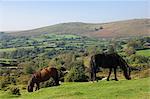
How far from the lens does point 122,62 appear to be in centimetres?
2611

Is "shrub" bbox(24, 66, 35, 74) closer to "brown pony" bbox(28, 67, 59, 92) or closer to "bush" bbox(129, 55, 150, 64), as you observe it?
"bush" bbox(129, 55, 150, 64)

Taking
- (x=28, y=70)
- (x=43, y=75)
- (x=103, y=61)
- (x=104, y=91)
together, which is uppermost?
(x=103, y=61)

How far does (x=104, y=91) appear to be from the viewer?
19.9m

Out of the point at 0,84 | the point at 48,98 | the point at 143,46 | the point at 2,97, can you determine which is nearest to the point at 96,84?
the point at 48,98

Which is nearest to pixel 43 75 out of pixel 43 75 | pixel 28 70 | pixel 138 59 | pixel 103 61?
pixel 43 75

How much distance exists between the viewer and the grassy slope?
733 inches

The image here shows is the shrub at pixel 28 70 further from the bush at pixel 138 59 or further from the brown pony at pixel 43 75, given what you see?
the brown pony at pixel 43 75

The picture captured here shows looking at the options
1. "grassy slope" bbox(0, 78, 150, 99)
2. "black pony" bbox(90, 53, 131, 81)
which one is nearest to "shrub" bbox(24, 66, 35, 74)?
"black pony" bbox(90, 53, 131, 81)

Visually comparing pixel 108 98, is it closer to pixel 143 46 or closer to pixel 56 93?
pixel 56 93

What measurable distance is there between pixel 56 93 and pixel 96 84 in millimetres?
3048

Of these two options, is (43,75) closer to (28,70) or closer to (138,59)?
(28,70)

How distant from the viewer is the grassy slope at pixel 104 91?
18.6m

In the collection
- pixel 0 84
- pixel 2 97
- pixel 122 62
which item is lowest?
pixel 0 84

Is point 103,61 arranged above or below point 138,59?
above
